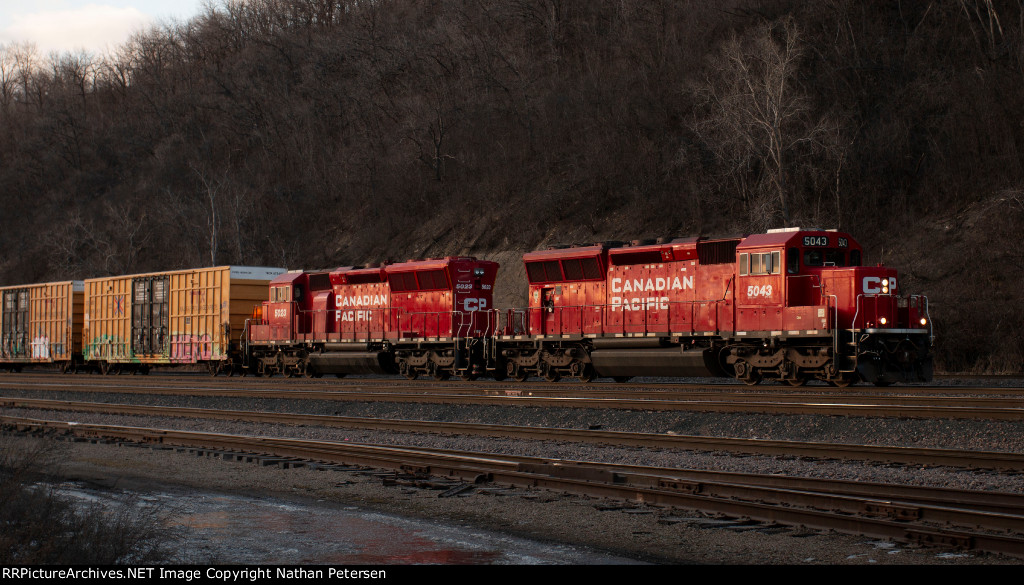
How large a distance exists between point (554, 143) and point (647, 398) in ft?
102

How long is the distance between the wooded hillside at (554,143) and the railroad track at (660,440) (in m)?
15.0

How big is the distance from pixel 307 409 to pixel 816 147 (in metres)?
23.7

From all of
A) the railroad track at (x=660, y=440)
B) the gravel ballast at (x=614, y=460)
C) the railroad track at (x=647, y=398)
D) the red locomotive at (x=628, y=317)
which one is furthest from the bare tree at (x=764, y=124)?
the railroad track at (x=660, y=440)

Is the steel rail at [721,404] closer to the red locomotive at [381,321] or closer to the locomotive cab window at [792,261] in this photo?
the locomotive cab window at [792,261]

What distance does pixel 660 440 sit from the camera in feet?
45.7

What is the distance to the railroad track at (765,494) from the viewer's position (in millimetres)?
7543

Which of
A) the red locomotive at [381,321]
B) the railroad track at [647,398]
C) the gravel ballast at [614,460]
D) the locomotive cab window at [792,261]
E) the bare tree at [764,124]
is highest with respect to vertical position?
the bare tree at [764,124]

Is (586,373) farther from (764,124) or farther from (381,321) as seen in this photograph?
(764,124)

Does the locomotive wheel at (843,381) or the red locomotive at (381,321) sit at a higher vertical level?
the red locomotive at (381,321)

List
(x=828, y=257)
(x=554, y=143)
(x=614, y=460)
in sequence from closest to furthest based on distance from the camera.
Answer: (x=614, y=460), (x=828, y=257), (x=554, y=143)

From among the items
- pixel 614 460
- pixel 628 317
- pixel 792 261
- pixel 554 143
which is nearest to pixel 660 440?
pixel 614 460

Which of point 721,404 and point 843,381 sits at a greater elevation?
point 843,381

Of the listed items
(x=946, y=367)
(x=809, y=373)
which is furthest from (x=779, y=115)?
(x=809, y=373)

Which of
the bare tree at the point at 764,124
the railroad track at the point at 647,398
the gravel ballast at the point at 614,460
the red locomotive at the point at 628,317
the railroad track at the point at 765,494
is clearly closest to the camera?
the railroad track at the point at 765,494
